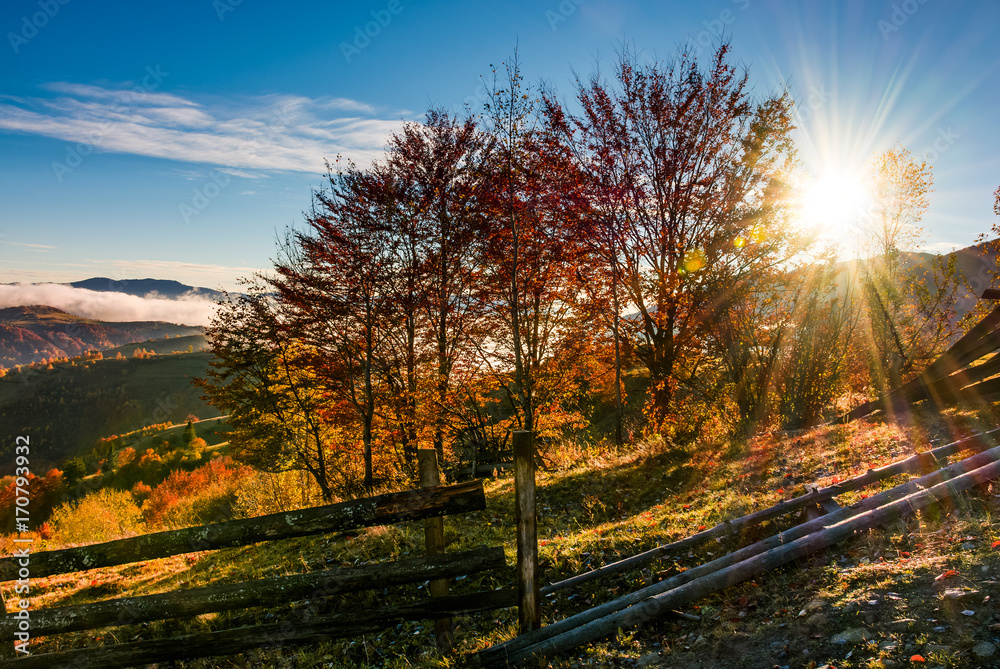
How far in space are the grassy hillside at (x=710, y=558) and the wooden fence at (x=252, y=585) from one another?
38.5 inches

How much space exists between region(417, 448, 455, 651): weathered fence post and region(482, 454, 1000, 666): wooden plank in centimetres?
68

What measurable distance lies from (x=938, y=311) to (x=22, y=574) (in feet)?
87.9

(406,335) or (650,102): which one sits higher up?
(650,102)

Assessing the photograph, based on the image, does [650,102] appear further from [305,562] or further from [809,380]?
[305,562]

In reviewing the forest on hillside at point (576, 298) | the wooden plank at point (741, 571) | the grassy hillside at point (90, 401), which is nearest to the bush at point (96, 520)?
the forest on hillside at point (576, 298)

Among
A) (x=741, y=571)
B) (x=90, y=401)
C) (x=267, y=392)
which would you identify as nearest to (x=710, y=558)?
(x=741, y=571)

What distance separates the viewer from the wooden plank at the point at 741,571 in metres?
4.34

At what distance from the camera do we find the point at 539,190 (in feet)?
Answer: 41.8

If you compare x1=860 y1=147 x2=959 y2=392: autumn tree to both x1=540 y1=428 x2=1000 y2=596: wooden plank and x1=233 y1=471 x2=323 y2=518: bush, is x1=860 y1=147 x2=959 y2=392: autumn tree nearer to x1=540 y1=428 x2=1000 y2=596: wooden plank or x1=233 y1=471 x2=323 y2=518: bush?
x1=540 y1=428 x2=1000 y2=596: wooden plank

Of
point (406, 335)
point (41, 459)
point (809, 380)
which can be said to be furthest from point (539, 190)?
point (41, 459)

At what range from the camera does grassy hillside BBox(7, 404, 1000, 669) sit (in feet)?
11.8

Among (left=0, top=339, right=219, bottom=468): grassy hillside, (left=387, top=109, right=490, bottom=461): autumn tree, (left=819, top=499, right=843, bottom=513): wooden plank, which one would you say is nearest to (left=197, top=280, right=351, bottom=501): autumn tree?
(left=387, top=109, right=490, bottom=461): autumn tree

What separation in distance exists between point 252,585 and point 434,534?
180cm

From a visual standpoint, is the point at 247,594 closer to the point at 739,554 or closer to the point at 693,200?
the point at 739,554
